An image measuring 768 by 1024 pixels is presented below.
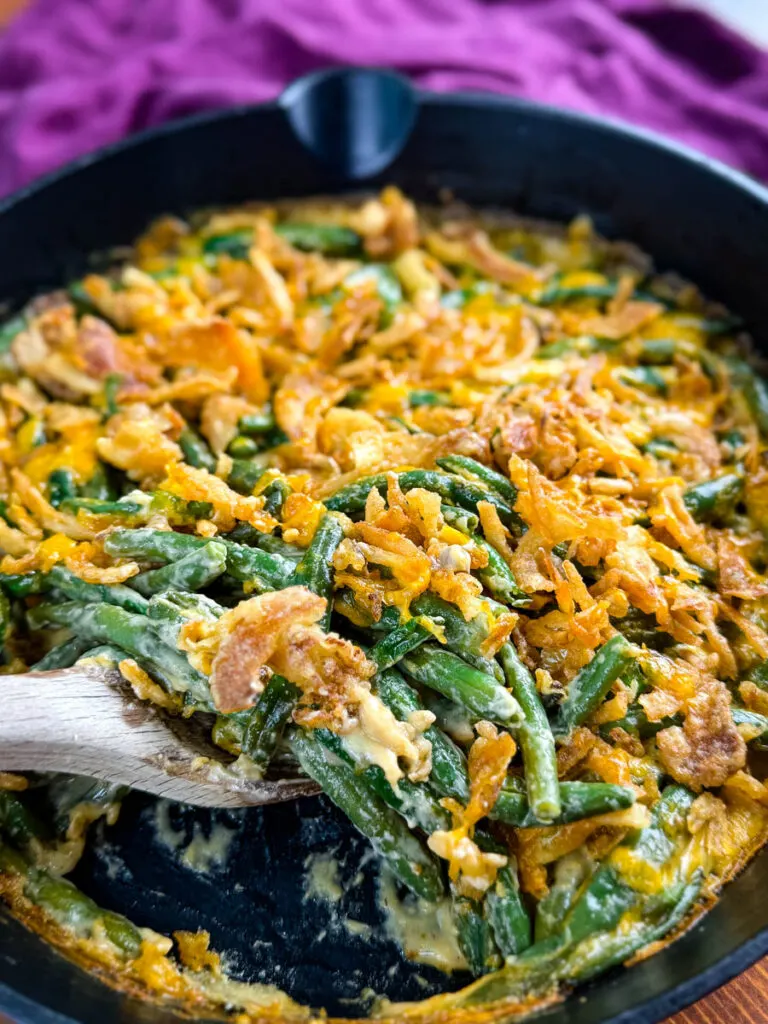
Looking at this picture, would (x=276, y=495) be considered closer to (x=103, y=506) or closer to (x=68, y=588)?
(x=103, y=506)

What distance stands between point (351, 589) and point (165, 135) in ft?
6.99

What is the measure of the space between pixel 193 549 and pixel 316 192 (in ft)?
6.49

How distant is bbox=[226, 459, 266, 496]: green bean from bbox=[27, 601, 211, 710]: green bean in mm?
517

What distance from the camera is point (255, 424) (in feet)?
9.36

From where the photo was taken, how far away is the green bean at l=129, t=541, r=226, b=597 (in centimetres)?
231

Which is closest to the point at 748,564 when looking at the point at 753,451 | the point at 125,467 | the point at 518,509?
the point at 753,451

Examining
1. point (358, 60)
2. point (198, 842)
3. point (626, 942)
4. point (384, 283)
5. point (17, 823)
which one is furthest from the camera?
point (358, 60)

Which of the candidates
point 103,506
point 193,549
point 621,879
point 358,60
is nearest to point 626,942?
point 621,879

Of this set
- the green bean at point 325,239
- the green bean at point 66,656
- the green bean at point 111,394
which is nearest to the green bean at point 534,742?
the green bean at point 66,656

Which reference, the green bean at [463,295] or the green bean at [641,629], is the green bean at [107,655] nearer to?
the green bean at [641,629]

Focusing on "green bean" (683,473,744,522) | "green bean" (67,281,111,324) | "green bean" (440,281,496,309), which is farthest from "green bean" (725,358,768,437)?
"green bean" (67,281,111,324)

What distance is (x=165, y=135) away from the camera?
139 inches

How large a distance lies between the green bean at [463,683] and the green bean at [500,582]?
0.19 meters

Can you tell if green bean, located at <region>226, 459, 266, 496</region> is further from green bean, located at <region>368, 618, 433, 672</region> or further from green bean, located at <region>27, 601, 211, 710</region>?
green bean, located at <region>368, 618, 433, 672</region>
